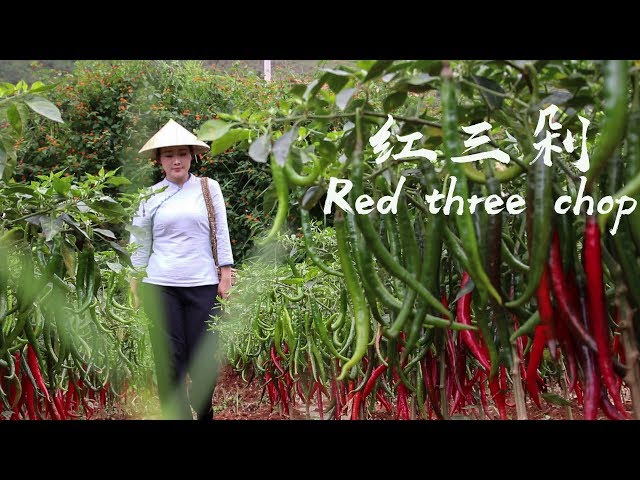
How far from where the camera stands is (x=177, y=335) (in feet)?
9.31

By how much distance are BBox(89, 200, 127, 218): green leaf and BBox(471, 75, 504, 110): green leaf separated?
3.21 feet

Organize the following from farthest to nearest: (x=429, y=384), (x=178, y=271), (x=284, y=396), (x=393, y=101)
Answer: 1. (x=284, y=396)
2. (x=178, y=271)
3. (x=429, y=384)
4. (x=393, y=101)

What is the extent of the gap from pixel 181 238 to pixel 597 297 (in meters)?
1.94

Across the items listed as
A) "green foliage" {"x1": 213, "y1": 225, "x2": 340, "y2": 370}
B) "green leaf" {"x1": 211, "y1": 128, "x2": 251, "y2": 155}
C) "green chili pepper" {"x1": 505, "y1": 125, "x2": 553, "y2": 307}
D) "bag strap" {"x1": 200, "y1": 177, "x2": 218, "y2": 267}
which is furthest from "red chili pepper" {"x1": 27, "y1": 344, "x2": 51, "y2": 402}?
"green chili pepper" {"x1": 505, "y1": 125, "x2": 553, "y2": 307}

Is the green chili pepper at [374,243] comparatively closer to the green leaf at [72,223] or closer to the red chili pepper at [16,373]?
the green leaf at [72,223]

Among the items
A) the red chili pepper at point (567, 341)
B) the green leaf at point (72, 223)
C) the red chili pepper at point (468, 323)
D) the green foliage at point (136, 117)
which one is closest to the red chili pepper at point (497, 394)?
the red chili pepper at point (468, 323)

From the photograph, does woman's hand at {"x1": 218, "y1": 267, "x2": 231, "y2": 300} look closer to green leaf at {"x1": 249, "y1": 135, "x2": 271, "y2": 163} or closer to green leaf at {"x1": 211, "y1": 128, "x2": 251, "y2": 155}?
green leaf at {"x1": 211, "y1": 128, "x2": 251, "y2": 155}

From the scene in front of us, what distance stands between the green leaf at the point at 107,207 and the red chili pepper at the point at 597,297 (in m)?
1.10

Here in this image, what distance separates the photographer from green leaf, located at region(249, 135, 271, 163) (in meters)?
1.17

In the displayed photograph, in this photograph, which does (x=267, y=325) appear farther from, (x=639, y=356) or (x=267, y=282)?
(x=639, y=356)

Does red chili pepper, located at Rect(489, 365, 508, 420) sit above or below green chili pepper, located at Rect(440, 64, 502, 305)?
below

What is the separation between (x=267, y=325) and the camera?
307cm

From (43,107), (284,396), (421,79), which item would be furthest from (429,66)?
(284,396)

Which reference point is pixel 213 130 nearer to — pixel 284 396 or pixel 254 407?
pixel 284 396
